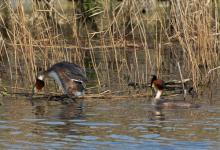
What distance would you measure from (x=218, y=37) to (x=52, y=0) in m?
3.93

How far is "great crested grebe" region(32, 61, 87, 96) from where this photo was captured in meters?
12.8

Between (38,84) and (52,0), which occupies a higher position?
(52,0)

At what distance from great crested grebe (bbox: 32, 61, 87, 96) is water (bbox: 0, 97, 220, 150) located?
1.17 feet

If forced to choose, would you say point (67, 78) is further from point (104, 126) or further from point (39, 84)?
point (104, 126)

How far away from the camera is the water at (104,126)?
8797 millimetres

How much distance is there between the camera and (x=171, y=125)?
10117 mm

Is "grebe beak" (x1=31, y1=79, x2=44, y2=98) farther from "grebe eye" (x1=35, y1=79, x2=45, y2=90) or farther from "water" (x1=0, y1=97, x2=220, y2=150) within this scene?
"water" (x1=0, y1=97, x2=220, y2=150)

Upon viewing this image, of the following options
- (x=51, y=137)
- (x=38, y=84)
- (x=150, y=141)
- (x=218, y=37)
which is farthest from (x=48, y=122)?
(x=218, y=37)

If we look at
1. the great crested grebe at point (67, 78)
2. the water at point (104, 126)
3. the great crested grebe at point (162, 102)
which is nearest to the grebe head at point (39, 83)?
the great crested grebe at point (67, 78)

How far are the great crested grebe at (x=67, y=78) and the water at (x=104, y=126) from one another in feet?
1.17

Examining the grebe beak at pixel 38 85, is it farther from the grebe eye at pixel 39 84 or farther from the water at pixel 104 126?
the water at pixel 104 126

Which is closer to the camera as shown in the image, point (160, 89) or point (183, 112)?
point (183, 112)

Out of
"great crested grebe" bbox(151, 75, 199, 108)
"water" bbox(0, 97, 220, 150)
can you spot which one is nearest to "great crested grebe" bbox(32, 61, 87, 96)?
"water" bbox(0, 97, 220, 150)

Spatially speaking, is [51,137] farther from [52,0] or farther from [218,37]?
[218,37]
